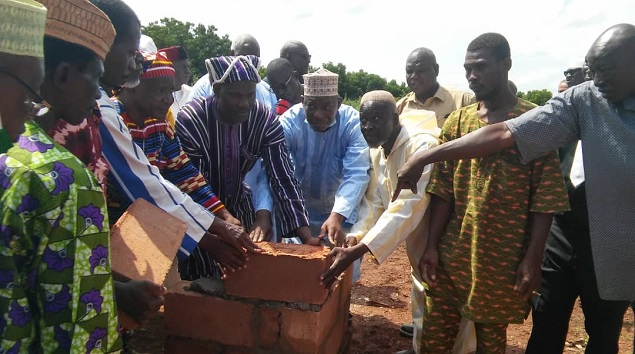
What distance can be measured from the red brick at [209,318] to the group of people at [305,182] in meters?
0.24

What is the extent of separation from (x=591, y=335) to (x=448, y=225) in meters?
1.00

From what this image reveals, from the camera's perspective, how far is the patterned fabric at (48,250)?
1299 mm

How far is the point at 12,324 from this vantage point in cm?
133

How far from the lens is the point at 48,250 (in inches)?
52.4

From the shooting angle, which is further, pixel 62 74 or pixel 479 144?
pixel 479 144

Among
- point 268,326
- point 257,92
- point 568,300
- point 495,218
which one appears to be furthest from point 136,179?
point 257,92

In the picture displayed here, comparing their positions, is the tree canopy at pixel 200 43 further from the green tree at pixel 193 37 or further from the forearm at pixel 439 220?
the forearm at pixel 439 220

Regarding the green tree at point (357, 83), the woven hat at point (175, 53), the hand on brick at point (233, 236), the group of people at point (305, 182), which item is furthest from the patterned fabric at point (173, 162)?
the green tree at point (357, 83)

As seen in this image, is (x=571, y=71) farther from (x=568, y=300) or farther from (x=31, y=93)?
(x=31, y=93)

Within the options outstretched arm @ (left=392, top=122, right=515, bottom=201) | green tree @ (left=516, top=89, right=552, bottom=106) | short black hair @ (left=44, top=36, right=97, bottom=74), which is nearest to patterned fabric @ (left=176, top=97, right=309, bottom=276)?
outstretched arm @ (left=392, top=122, right=515, bottom=201)

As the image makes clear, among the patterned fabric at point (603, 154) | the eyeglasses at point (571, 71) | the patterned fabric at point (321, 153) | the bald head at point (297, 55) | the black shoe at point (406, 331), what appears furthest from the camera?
the bald head at point (297, 55)

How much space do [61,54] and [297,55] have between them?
16.7ft

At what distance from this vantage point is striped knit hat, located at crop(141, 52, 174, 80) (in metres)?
2.83

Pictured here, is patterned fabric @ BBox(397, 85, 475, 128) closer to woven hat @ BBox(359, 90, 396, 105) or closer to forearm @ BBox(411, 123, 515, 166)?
woven hat @ BBox(359, 90, 396, 105)
